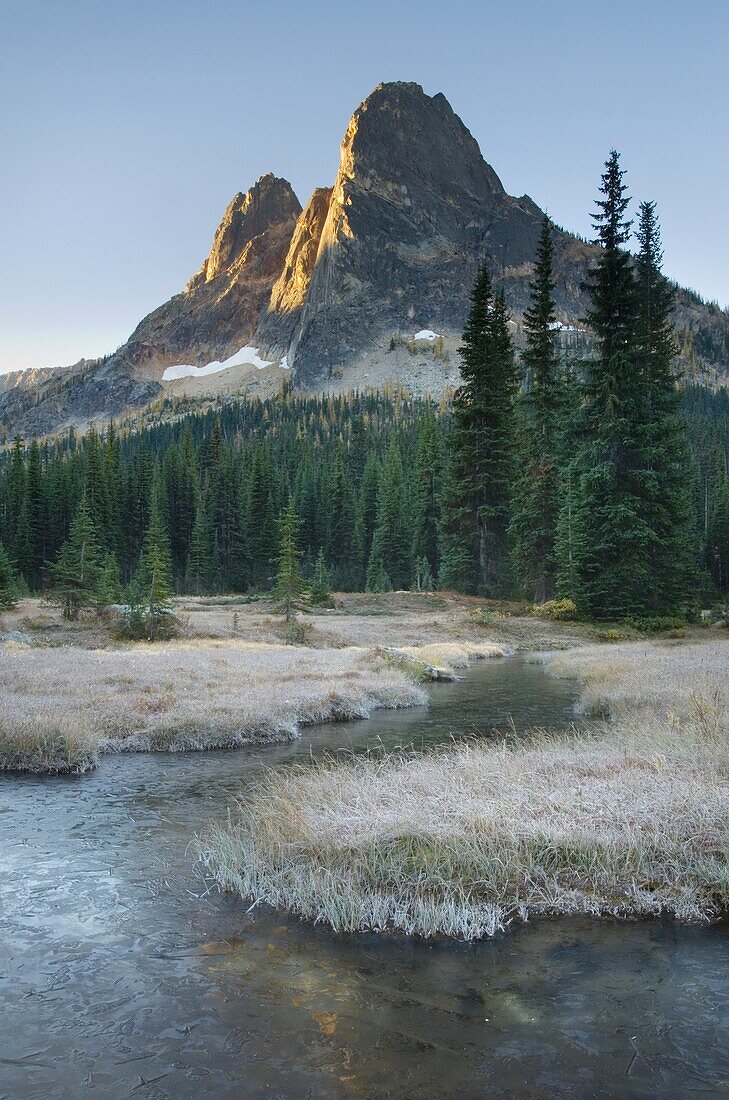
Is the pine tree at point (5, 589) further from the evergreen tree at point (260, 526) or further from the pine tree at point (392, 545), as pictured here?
the evergreen tree at point (260, 526)

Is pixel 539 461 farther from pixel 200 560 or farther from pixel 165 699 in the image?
pixel 200 560

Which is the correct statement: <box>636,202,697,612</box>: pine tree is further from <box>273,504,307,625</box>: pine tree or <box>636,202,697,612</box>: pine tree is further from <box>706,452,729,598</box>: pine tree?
<box>706,452,729,598</box>: pine tree

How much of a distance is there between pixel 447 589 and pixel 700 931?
42.7m

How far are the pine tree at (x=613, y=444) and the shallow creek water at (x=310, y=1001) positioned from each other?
30097mm

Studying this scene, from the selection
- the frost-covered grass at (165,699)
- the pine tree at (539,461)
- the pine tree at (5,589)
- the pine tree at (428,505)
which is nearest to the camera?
the frost-covered grass at (165,699)

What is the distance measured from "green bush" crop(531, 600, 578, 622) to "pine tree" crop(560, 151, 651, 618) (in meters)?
0.85

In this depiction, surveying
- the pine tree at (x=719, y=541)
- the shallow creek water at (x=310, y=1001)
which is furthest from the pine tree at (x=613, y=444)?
the pine tree at (x=719, y=541)

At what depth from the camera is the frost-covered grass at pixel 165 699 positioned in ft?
45.3

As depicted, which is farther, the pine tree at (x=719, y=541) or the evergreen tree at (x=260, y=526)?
the evergreen tree at (x=260, y=526)

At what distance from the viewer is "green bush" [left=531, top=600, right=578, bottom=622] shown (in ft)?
123

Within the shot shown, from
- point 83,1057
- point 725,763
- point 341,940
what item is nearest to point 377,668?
point 725,763

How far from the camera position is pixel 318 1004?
5.46 meters

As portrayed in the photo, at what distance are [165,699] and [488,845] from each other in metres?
12.2

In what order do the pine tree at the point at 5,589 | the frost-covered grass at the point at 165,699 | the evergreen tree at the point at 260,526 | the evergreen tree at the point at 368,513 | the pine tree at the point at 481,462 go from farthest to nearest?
the evergreen tree at the point at 368,513
the evergreen tree at the point at 260,526
the pine tree at the point at 481,462
the pine tree at the point at 5,589
the frost-covered grass at the point at 165,699
